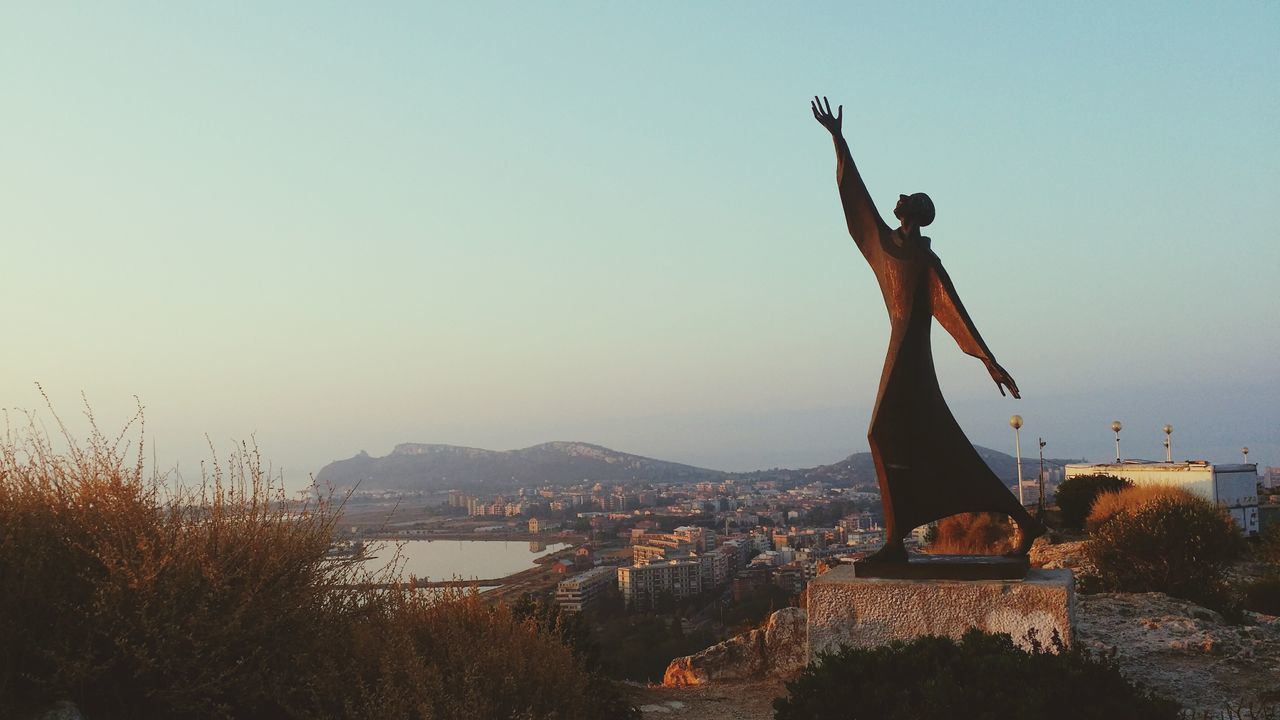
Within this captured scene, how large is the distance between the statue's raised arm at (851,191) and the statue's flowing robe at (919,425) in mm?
218

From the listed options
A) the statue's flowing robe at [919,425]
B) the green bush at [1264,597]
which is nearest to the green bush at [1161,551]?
the green bush at [1264,597]

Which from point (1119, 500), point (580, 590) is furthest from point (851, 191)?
point (1119, 500)

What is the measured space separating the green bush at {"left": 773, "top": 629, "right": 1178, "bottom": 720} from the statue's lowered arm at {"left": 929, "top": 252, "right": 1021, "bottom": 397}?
1933mm

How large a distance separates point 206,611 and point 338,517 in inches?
51.0

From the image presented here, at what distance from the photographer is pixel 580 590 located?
1292 cm

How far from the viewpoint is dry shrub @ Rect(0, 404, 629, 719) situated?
4598 millimetres

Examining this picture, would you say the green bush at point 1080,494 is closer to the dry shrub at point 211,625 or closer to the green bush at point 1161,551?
the green bush at point 1161,551

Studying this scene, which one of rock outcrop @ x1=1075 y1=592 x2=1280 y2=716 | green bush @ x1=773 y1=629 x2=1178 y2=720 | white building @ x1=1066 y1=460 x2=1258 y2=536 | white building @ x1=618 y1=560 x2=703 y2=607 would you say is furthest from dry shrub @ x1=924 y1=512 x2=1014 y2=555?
white building @ x1=1066 y1=460 x2=1258 y2=536

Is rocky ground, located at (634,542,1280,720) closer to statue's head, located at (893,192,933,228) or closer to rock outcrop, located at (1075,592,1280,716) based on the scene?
rock outcrop, located at (1075,592,1280,716)

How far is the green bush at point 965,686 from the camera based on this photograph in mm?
4156

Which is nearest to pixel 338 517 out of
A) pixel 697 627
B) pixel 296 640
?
pixel 296 640

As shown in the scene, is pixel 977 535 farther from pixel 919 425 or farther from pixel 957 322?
pixel 957 322

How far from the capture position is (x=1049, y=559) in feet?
43.3

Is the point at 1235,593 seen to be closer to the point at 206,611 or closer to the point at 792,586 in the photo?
the point at 792,586
